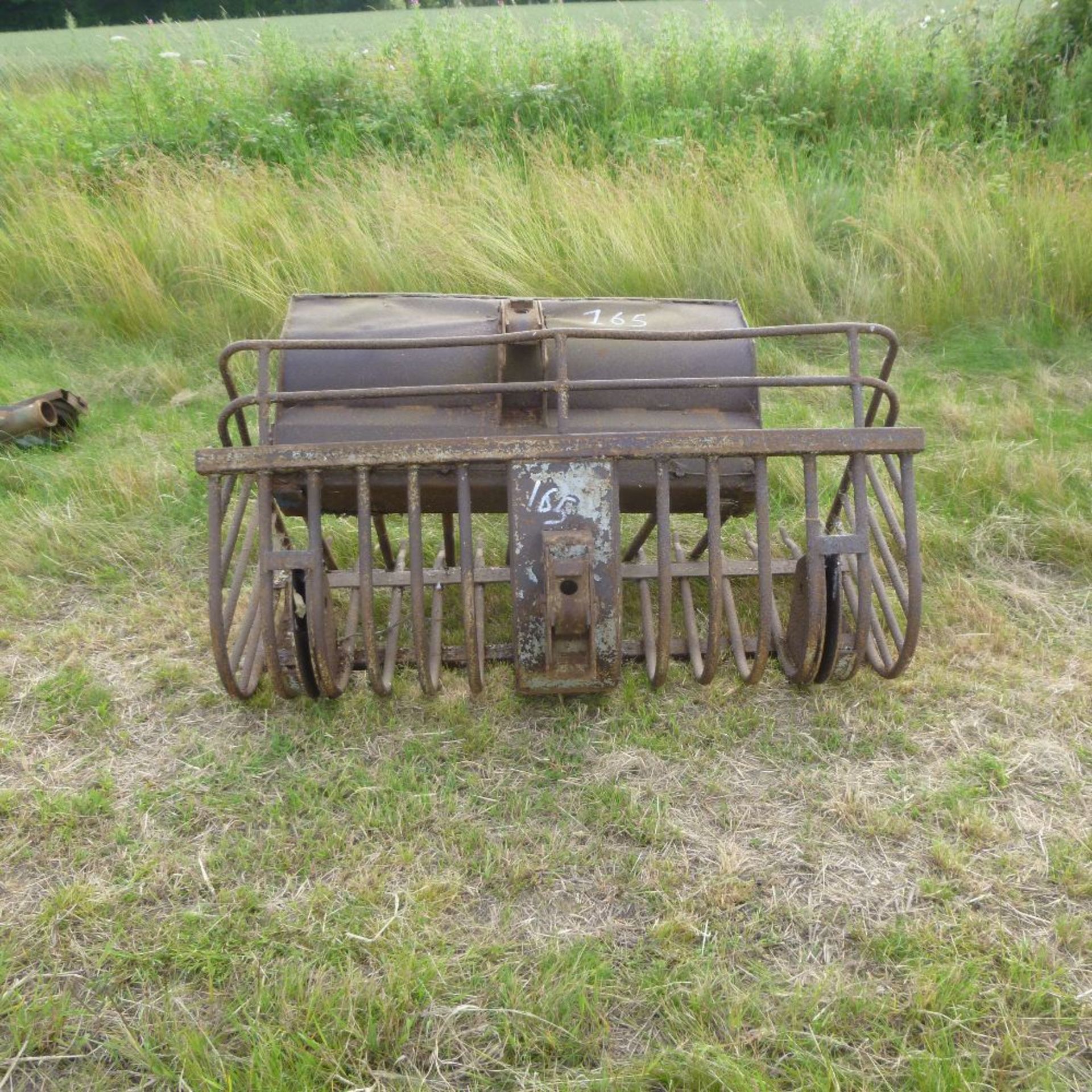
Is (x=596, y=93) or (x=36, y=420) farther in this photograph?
(x=596, y=93)

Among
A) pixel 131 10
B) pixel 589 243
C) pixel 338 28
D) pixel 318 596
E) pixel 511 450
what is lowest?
pixel 318 596

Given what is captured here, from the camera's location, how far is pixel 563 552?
8.36ft

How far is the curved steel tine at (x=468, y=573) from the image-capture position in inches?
101

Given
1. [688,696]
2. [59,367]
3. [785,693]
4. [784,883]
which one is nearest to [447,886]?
[784,883]

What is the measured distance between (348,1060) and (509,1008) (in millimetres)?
346

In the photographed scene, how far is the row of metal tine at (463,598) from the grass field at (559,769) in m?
0.16

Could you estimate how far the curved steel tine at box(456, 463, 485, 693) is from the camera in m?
2.56

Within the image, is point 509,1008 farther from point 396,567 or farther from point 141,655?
point 141,655

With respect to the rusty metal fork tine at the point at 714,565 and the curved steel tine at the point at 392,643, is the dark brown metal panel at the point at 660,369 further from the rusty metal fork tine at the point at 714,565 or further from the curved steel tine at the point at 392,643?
the curved steel tine at the point at 392,643

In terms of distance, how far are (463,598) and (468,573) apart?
0.07 metres

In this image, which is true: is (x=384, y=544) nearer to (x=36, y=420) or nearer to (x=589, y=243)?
(x=36, y=420)

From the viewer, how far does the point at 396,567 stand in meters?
3.40

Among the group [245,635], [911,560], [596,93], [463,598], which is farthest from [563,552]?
[596,93]

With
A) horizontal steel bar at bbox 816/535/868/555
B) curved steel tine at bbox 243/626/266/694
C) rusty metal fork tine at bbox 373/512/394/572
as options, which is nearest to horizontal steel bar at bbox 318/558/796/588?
horizontal steel bar at bbox 816/535/868/555
